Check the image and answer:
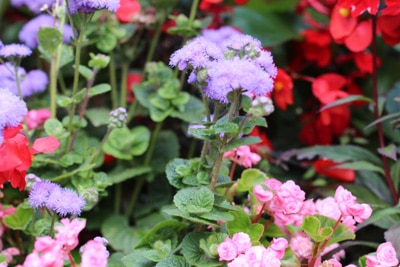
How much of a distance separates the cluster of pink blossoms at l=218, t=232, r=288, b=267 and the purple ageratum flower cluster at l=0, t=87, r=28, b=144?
0.82 feet

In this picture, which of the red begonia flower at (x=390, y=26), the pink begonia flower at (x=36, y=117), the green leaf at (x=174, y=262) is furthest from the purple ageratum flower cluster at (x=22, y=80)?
the red begonia flower at (x=390, y=26)

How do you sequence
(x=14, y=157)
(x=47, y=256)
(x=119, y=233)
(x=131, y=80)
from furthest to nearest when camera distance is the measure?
(x=131, y=80) < (x=119, y=233) < (x=14, y=157) < (x=47, y=256)

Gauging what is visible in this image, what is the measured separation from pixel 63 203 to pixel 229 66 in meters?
0.23

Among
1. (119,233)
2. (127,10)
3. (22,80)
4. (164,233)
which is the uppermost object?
(127,10)

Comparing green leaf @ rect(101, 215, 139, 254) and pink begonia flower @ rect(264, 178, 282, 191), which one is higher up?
pink begonia flower @ rect(264, 178, 282, 191)

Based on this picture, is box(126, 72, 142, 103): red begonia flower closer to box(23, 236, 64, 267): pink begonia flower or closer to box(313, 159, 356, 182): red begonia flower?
box(313, 159, 356, 182): red begonia flower

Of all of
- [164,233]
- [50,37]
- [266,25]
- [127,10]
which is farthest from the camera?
[266,25]

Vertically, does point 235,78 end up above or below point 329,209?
above

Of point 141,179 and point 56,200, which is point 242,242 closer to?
point 56,200

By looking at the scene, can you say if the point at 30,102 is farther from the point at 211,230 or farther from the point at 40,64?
the point at 211,230

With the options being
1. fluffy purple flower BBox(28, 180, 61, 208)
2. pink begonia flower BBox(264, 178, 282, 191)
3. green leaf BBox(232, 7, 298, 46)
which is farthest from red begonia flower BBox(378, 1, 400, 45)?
fluffy purple flower BBox(28, 180, 61, 208)

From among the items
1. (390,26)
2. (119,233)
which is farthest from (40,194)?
(390,26)

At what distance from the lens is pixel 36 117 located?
102 centimetres

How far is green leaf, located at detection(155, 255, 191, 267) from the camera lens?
70cm
